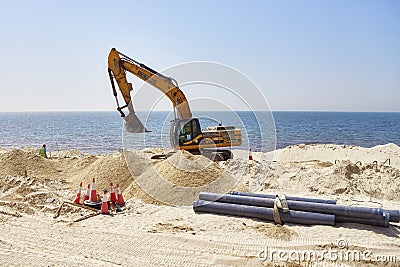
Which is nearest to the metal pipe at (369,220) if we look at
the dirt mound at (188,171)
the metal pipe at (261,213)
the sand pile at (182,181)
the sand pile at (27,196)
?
the metal pipe at (261,213)

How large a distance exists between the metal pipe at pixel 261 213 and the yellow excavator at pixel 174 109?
5598 mm

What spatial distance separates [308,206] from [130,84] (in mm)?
9104

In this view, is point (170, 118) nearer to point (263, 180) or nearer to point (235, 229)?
point (263, 180)

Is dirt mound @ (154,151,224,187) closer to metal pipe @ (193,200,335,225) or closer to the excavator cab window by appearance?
metal pipe @ (193,200,335,225)

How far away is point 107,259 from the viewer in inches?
205

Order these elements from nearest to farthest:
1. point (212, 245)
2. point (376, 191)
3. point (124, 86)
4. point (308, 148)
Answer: point (212, 245) → point (376, 191) → point (124, 86) → point (308, 148)

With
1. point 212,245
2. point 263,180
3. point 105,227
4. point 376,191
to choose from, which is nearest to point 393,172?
point 376,191

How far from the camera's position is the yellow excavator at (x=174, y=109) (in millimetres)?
12922

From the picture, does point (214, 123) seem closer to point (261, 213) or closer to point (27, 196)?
point (27, 196)

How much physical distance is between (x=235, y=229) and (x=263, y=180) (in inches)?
186

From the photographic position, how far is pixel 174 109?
13.7 m

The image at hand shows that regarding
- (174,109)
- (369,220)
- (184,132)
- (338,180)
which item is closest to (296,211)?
(369,220)

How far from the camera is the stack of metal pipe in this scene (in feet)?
20.9

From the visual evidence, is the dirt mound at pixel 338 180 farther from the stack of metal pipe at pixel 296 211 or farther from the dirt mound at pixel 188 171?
the stack of metal pipe at pixel 296 211
